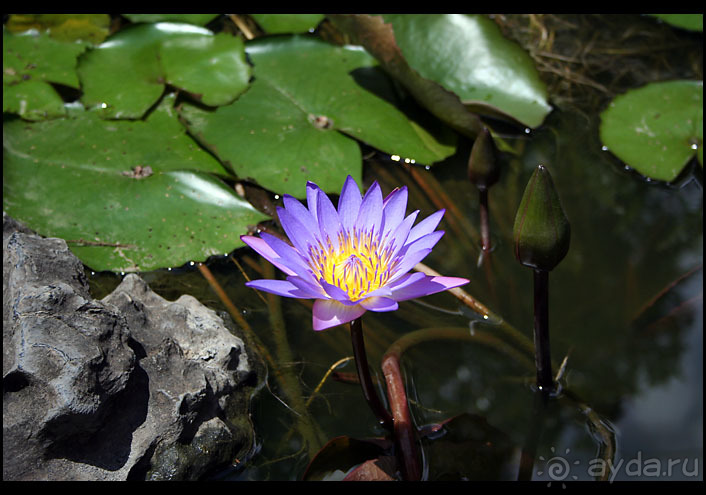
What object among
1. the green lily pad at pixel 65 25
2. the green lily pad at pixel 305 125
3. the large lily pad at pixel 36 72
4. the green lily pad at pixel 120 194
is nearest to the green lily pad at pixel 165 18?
the green lily pad at pixel 65 25

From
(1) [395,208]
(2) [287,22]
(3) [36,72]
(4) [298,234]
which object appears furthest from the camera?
(2) [287,22]

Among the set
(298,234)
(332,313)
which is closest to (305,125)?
(298,234)

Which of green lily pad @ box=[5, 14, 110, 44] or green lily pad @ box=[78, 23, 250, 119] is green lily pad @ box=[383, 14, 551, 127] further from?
green lily pad @ box=[5, 14, 110, 44]

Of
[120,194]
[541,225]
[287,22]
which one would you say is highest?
[541,225]

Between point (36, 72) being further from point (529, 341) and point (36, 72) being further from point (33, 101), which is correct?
point (529, 341)

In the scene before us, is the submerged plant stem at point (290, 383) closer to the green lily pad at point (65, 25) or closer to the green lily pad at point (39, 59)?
the green lily pad at point (39, 59)

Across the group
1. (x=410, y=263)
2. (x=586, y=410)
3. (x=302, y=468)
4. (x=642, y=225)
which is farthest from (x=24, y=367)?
(x=642, y=225)
